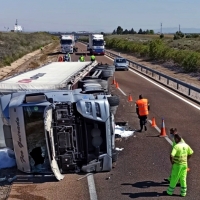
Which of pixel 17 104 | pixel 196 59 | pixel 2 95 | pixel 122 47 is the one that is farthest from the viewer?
pixel 122 47

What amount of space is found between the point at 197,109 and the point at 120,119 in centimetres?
375

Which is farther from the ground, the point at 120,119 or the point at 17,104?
the point at 17,104

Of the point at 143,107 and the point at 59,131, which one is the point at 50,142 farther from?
the point at 143,107

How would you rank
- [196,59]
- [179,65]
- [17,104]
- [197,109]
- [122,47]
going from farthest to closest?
[122,47] < [179,65] < [196,59] < [197,109] < [17,104]

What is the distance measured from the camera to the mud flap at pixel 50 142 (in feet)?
27.4

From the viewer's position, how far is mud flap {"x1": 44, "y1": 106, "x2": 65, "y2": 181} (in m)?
8.35

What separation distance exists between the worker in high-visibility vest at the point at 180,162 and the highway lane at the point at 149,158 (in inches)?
12.8

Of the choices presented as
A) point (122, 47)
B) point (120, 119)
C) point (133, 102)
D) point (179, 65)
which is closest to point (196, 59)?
point (179, 65)

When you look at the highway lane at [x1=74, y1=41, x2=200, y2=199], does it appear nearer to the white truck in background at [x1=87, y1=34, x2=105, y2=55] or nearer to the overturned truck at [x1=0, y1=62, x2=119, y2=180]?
the overturned truck at [x1=0, y1=62, x2=119, y2=180]

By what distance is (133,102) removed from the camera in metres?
18.9

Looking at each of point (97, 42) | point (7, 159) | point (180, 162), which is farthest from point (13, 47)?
point (180, 162)

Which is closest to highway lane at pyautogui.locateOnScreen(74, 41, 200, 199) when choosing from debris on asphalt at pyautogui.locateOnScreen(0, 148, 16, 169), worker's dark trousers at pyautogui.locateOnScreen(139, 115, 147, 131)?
worker's dark trousers at pyautogui.locateOnScreen(139, 115, 147, 131)

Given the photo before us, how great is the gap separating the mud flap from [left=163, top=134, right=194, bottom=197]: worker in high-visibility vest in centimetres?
263

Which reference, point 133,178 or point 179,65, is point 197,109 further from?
point 179,65
